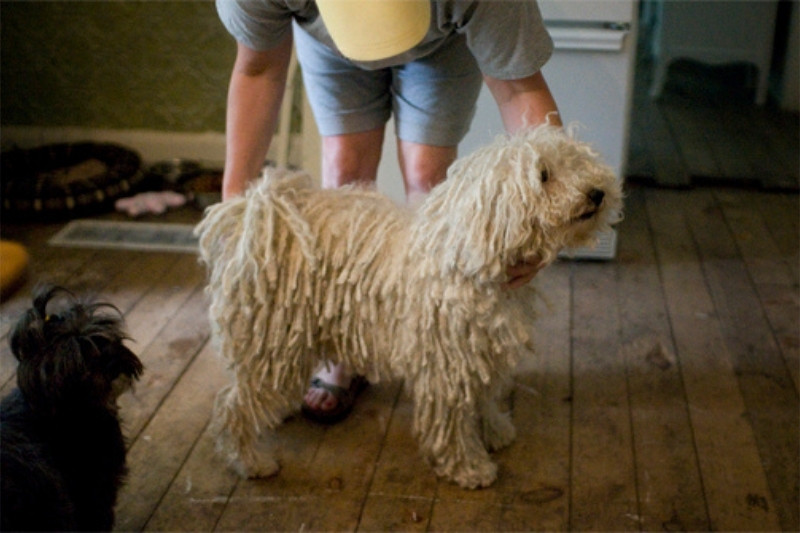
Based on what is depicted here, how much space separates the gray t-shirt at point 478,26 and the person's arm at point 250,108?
0.06 metres

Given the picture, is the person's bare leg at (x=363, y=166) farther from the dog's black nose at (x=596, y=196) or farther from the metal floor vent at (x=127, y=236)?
the metal floor vent at (x=127, y=236)

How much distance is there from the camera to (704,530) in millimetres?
1597

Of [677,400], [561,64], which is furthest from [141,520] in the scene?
[561,64]

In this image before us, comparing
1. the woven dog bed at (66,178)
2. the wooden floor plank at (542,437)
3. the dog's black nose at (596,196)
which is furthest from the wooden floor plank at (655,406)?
the woven dog bed at (66,178)

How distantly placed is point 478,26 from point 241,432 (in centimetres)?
87

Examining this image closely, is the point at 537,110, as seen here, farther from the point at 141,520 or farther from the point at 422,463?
the point at 141,520

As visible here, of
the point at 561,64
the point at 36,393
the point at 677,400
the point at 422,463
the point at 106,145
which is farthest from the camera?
the point at 106,145

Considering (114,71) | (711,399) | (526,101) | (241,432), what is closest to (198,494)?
(241,432)

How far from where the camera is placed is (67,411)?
1.34 meters

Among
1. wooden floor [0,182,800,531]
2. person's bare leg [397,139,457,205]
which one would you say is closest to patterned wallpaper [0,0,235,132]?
wooden floor [0,182,800,531]

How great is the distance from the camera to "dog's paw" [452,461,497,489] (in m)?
1.69

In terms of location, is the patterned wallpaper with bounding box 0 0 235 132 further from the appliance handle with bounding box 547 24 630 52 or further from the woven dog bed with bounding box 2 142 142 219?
the appliance handle with bounding box 547 24 630 52

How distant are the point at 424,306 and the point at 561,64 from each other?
1.17 metres

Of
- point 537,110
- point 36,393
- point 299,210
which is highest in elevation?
point 537,110
